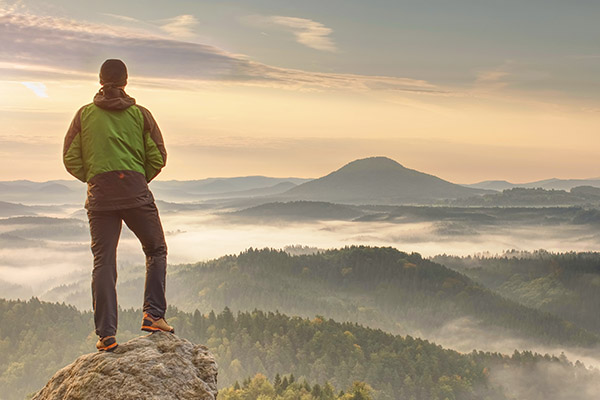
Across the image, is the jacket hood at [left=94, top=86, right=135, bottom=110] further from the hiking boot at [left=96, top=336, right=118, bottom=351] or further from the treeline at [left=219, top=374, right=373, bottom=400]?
the treeline at [left=219, top=374, right=373, bottom=400]

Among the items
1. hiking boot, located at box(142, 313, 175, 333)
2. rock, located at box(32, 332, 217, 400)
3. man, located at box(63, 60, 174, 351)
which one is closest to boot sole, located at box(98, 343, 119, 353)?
man, located at box(63, 60, 174, 351)

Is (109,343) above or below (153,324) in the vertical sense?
below

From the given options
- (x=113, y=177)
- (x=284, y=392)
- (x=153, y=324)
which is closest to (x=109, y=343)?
(x=153, y=324)

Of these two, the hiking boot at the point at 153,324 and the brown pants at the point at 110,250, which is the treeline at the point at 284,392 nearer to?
the hiking boot at the point at 153,324

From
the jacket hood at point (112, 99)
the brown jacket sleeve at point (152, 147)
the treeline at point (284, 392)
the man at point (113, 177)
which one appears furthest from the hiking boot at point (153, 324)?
the treeline at point (284, 392)

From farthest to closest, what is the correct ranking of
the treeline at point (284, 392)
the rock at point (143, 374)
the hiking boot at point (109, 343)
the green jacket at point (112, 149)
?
the treeline at point (284, 392)
the hiking boot at point (109, 343)
the green jacket at point (112, 149)
the rock at point (143, 374)

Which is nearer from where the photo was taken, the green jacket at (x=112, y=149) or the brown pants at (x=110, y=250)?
the green jacket at (x=112, y=149)

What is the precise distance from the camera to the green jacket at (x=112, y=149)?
11.9 metres

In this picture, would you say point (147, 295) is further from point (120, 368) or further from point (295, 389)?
point (295, 389)

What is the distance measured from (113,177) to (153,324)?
3.23 metres

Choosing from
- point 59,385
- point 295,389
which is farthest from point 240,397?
point 59,385

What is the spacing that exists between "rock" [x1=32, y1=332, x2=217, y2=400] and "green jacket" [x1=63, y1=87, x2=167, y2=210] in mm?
2987

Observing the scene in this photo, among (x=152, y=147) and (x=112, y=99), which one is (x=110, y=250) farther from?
(x=112, y=99)

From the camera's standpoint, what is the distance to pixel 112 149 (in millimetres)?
11930
